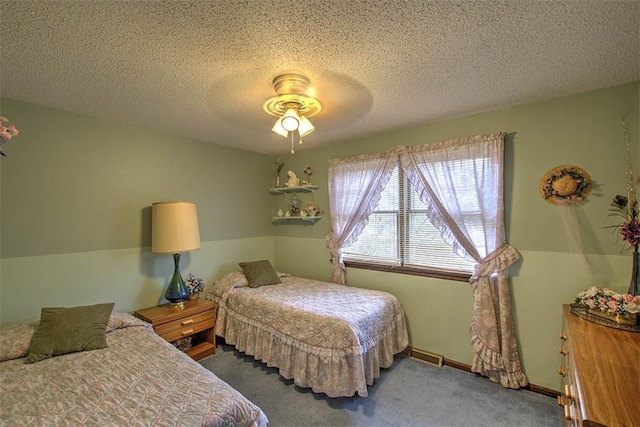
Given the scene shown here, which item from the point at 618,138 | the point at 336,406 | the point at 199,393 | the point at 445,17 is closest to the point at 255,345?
the point at 336,406

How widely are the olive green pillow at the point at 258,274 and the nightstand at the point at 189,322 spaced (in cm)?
49

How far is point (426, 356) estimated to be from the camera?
2.71 meters

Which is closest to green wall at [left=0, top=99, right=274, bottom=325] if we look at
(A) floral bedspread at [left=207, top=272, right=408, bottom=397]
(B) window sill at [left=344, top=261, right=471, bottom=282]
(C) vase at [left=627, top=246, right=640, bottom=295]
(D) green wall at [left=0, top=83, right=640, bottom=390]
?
(D) green wall at [left=0, top=83, right=640, bottom=390]

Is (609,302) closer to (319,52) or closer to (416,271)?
(416,271)

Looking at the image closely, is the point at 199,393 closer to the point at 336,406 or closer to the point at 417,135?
the point at 336,406

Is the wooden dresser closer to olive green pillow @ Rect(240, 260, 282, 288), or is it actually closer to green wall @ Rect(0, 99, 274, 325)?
olive green pillow @ Rect(240, 260, 282, 288)

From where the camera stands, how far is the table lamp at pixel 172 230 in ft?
8.50

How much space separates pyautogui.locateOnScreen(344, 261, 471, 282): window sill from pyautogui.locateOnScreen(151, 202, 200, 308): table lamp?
5.95ft

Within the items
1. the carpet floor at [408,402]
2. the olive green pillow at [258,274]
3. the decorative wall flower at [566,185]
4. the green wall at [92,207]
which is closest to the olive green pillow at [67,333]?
the green wall at [92,207]

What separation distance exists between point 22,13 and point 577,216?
354 centimetres

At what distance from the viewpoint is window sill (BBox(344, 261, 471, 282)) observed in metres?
2.57

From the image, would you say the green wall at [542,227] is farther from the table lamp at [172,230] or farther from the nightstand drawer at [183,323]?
the table lamp at [172,230]

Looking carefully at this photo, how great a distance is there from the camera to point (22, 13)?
1198mm

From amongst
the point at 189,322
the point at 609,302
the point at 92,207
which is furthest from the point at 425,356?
the point at 92,207
